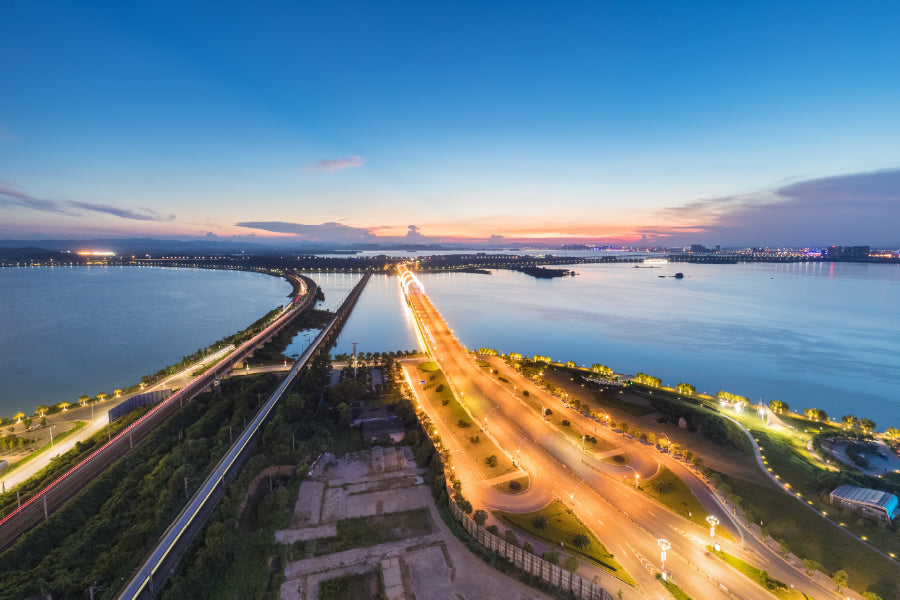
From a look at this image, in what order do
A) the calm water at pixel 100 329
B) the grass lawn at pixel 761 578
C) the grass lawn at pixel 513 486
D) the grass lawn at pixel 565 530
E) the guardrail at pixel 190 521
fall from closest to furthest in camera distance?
1. the guardrail at pixel 190 521
2. the grass lawn at pixel 761 578
3. the grass lawn at pixel 565 530
4. the grass lawn at pixel 513 486
5. the calm water at pixel 100 329

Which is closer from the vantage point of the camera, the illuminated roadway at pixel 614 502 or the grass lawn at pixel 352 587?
the grass lawn at pixel 352 587

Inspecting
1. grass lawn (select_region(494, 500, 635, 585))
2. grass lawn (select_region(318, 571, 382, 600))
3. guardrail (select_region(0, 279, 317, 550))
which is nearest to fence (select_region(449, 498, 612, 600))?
grass lawn (select_region(494, 500, 635, 585))

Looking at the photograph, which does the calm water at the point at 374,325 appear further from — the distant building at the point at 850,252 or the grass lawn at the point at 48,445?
the distant building at the point at 850,252

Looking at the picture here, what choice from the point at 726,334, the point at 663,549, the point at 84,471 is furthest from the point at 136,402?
the point at 726,334

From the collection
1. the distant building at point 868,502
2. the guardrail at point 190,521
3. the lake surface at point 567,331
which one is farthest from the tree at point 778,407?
the guardrail at point 190,521

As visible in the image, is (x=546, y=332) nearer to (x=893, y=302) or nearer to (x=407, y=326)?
(x=407, y=326)

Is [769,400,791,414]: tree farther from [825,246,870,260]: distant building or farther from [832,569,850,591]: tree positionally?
[825,246,870,260]: distant building
